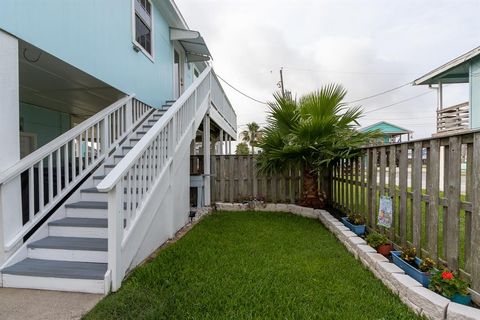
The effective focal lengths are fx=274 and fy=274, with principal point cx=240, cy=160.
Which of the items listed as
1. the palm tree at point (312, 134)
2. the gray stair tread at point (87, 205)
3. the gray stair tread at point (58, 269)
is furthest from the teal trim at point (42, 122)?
the palm tree at point (312, 134)

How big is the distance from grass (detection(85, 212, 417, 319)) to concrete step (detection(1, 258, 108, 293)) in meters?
0.27

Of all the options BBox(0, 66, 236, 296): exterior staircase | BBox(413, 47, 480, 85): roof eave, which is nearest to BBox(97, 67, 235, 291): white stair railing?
BBox(0, 66, 236, 296): exterior staircase

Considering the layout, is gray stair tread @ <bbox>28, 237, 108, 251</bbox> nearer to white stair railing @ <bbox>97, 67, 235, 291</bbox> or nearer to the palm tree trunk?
white stair railing @ <bbox>97, 67, 235, 291</bbox>

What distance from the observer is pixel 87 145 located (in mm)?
4160

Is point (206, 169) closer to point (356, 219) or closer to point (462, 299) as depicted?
point (356, 219)

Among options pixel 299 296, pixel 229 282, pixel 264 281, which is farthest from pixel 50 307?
pixel 299 296

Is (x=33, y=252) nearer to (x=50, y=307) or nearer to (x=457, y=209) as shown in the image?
(x=50, y=307)

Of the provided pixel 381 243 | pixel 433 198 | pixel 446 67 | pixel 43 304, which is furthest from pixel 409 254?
pixel 446 67

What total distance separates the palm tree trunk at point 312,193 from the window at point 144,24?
4.64m

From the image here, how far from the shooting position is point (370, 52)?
16.1 meters

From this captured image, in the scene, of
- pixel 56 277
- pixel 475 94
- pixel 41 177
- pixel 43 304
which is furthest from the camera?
pixel 475 94

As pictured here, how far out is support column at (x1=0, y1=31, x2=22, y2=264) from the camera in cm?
278

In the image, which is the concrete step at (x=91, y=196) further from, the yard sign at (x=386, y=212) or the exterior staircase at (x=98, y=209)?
the yard sign at (x=386, y=212)

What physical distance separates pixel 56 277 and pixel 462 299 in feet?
11.7
